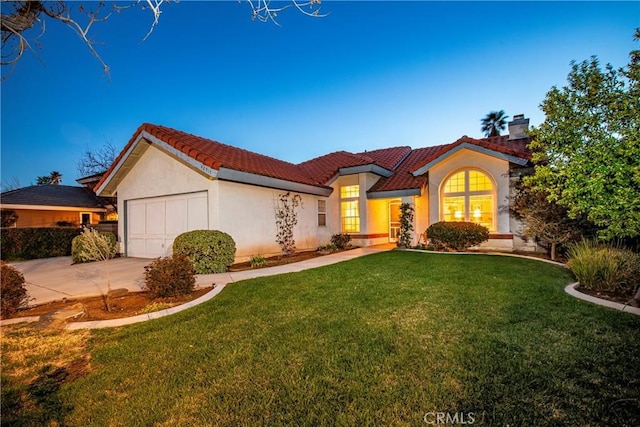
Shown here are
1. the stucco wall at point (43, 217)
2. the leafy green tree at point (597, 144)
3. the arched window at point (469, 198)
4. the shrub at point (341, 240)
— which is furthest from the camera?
the stucco wall at point (43, 217)

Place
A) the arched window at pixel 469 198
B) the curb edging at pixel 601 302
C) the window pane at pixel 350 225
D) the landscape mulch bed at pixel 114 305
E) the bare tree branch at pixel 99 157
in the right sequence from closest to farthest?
the curb edging at pixel 601 302, the landscape mulch bed at pixel 114 305, the arched window at pixel 469 198, the window pane at pixel 350 225, the bare tree branch at pixel 99 157

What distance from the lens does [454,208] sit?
1423 cm

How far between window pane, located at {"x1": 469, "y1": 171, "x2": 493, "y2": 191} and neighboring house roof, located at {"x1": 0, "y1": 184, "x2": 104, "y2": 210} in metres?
24.0

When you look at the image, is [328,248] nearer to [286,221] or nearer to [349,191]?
[286,221]

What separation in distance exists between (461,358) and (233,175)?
9.07 meters

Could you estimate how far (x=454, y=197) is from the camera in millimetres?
14203

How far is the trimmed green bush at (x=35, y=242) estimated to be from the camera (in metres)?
14.2

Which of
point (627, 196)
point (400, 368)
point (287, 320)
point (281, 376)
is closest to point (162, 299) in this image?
point (287, 320)

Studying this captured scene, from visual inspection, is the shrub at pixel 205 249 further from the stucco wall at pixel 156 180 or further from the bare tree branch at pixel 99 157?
the bare tree branch at pixel 99 157

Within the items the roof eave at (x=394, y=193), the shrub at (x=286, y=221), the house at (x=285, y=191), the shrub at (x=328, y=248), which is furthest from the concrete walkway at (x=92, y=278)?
the roof eave at (x=394, y=193)

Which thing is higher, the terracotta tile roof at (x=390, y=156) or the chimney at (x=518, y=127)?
the chimney at (x=518, y=127)

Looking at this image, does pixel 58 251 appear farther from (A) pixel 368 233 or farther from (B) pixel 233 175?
(A) pixel 368 233

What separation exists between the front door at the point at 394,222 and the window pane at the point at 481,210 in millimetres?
4471

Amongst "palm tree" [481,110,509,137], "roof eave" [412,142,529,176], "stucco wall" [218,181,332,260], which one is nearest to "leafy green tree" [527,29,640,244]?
"roof eave" [412,142,529,176]
